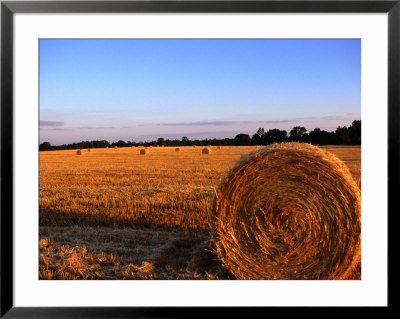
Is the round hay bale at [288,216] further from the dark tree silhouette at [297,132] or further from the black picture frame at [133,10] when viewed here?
the dark tree silhouette at [297,132]

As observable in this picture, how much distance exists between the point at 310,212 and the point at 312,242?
1.08 ft

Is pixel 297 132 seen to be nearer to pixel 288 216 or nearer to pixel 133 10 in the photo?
pixel 288 216

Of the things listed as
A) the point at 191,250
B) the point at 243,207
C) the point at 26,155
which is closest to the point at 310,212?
the point at 243,207

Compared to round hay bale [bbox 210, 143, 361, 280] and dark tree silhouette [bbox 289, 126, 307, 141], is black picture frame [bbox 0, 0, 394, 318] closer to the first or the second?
round hay bale [bbox 210, 143, 361, 280]

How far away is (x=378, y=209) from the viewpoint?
12.2ft

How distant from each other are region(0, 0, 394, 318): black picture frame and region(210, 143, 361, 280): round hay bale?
847mm

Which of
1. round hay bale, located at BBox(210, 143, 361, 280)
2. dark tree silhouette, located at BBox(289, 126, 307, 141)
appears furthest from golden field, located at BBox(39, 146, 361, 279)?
dark tree silhouette, located at BBox(289, 126, 307, 141)

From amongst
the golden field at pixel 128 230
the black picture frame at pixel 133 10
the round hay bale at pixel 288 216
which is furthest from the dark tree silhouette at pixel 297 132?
the black picture frame at pixel 133 10

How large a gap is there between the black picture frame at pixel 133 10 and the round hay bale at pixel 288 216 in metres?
0.85

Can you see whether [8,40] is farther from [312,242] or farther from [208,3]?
[312,242]

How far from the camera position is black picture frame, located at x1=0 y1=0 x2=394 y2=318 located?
351 centimetres

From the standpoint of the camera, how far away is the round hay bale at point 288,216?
4410 mm

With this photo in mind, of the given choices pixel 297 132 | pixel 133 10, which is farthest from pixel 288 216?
pixel 297 132

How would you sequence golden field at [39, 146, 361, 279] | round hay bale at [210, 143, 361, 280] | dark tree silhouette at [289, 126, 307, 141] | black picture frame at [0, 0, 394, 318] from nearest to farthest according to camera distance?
black picture frame at [0, 0, 394, 318], round hay bale at [210, 143, 361, 280], golden field at [39, 146, 361, 279], dark tree silhouette at [289, 126, 307, 141]
